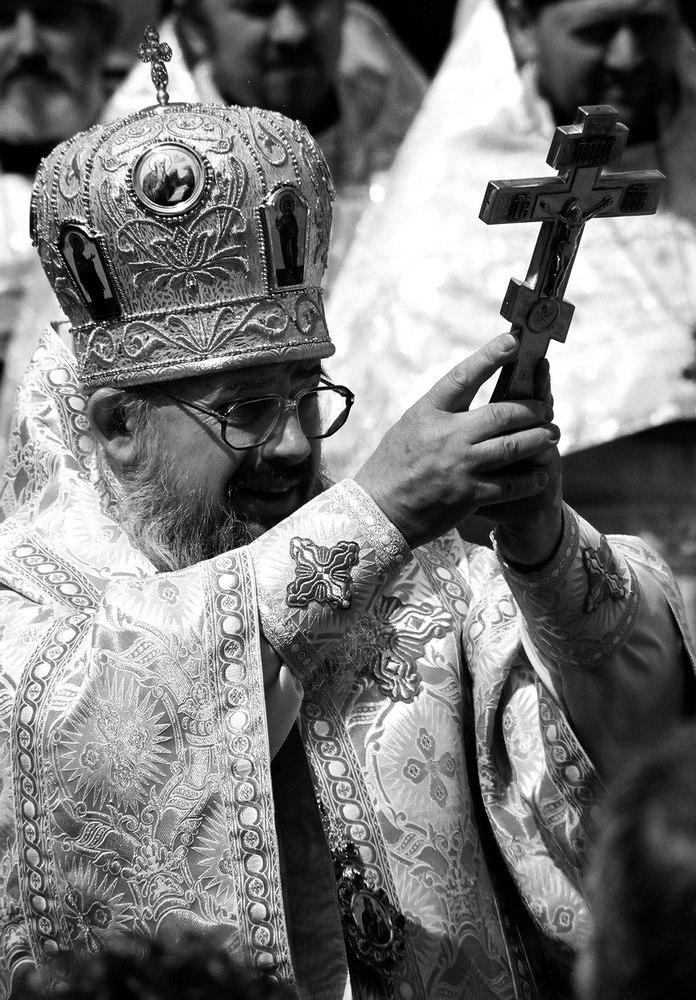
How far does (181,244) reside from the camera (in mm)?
2896

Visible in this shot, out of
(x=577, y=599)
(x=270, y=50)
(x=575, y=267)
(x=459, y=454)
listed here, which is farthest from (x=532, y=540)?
(x=270, y=50)

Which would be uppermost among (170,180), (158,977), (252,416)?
(170,180)

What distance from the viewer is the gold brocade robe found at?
7.78 feet

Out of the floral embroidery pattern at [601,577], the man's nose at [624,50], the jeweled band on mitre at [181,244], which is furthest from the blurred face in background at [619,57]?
the floral embroidery pattern at [601,577]

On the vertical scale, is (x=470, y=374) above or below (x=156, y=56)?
below

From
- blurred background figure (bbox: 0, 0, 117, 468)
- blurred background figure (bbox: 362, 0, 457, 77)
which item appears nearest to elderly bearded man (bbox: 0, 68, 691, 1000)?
blurred background figure (bbox: 0, 0, 117, 468)

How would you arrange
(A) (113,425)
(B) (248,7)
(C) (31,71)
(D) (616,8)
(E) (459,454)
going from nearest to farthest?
(E) (459,454) → (A) (113,425) → (D) (616,8) → (B) (248,7) → (C) (31,71)

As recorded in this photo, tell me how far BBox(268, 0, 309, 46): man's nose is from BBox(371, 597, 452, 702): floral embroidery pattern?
3.93 meters

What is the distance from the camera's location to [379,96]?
6793 mm

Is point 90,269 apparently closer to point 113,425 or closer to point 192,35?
point 113,425

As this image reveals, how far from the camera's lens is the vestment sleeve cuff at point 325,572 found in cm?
235

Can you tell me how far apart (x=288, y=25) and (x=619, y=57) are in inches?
51.8

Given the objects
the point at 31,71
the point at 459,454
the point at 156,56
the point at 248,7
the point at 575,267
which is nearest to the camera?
the point at 459,454

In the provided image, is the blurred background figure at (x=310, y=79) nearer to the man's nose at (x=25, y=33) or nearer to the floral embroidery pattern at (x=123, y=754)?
the man's nose at (x=25, y=33)
